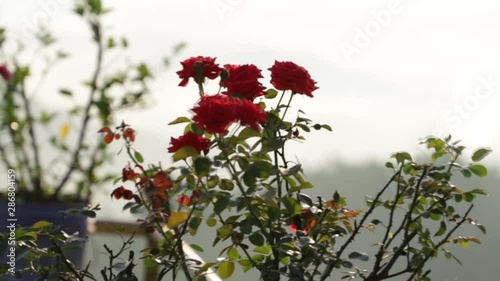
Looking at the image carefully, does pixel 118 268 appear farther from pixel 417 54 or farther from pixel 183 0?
pixel 417 54

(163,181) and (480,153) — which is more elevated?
(480,153)

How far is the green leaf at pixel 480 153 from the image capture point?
158cm

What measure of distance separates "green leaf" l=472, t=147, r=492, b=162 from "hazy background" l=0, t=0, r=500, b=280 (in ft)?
3.04

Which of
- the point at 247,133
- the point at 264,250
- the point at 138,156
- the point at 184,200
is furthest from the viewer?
the point at 138,156

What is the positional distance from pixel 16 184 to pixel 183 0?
0.84m

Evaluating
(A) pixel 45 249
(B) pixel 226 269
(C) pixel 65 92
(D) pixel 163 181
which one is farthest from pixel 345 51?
(A) pixel 45 249

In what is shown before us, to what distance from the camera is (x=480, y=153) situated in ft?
5.18

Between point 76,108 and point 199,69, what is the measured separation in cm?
148

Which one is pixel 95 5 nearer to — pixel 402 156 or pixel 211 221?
pixel 211 221

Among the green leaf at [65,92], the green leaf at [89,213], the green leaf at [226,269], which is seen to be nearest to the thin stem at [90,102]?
the green leaf at [65,92]

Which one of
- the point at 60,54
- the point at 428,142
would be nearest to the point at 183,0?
the point at 60,54

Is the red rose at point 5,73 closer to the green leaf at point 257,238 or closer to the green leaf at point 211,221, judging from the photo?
the green leaf at point 211,221

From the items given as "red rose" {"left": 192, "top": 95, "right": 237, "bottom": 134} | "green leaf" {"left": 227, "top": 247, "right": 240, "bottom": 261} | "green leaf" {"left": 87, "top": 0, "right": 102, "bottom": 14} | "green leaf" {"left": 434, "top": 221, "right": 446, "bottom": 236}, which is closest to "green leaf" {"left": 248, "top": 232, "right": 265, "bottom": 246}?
"green leaf" {"left": 227, "top": 247, "right": 240, "bottom": 261}

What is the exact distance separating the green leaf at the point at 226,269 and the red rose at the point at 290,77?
34cm
